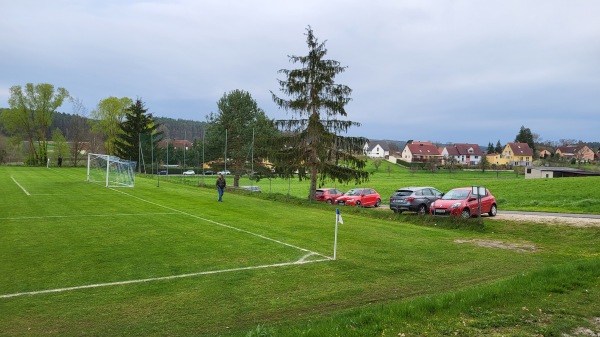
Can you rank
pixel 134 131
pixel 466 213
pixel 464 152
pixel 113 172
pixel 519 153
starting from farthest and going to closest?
pixel 464 152
pixel 519 153
pixel 134 131
pixel 113 172
pixel 466 213

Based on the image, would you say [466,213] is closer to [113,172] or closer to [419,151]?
[113,172]

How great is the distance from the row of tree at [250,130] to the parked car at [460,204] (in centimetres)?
848

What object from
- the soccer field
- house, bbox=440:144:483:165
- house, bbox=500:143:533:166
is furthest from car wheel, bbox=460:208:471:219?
house, bbox=440:144:483:165

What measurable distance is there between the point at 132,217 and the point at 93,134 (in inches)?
2550

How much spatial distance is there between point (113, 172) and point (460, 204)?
30.4m

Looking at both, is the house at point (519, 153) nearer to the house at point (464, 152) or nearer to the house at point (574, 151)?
the house at point (574, 151)

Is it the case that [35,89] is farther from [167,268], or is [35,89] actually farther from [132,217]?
[167,268]

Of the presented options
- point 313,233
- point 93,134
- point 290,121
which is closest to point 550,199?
point 290,121

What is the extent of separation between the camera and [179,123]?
162875 mm

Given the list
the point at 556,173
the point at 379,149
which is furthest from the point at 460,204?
the point at 379,149

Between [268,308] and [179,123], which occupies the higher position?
[179,123]

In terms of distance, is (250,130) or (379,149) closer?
(250,130)

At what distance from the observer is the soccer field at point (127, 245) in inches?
372

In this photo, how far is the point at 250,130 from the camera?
153 ft
